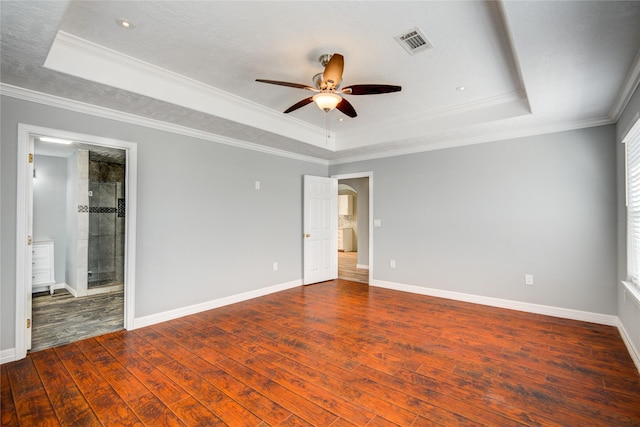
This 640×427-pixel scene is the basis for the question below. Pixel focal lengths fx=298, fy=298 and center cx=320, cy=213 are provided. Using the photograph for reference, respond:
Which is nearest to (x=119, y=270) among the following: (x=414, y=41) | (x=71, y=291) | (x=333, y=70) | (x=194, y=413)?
A: (x=71, y=291)

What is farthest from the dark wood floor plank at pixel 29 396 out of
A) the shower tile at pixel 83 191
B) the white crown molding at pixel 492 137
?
the white crown molding at pixel 492 137

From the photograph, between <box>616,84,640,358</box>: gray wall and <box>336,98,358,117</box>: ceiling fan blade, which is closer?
<box>616,84,640,358</box>: gray wall

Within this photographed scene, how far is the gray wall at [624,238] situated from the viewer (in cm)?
266

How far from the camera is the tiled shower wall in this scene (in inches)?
179

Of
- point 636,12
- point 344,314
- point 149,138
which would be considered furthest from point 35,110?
point 636,12

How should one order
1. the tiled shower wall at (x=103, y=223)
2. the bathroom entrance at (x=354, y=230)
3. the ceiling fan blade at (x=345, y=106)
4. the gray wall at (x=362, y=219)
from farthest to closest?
the gray wall at (x=362, y=219) < the bathroom entrance at (x=354, y=230) < the tiled shower wall at (x=103, y=223) < the ceiling fan blade at (x=345, y=106)

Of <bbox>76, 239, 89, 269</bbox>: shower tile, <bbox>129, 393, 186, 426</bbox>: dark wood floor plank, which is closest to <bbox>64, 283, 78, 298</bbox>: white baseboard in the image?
<bbox>76, 239, 89, 269</bbox>: shower tile

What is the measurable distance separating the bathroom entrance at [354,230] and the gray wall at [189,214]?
1867 millimetres

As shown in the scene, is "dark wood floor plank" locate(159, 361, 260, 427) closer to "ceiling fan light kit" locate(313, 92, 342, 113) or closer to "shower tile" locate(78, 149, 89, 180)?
"ceiling fan light kit" locate(313, 92, 342, 113)

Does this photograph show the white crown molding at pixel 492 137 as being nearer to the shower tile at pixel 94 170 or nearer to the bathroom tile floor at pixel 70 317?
the shower tile at pixel 94 170

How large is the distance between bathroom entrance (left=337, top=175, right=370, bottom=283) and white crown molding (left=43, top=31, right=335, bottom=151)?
8.51 ft

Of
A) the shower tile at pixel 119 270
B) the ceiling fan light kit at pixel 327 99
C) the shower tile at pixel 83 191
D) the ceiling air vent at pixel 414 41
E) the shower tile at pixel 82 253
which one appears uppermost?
the ceiling air vent at pixel 414 41

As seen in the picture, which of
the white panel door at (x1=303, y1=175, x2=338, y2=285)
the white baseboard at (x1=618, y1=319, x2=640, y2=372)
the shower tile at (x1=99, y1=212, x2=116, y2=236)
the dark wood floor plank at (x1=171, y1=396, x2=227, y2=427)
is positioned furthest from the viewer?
the white panel door at (x1=303, y1=175, x2=338, y2=285)

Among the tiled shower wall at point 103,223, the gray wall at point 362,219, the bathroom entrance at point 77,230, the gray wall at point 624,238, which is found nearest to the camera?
the gray wall at point 624,238
